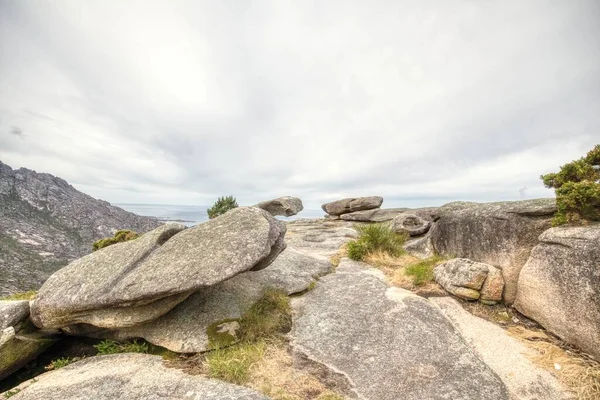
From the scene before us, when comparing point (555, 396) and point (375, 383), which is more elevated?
point (375, 383)

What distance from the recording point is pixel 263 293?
9.47 meters

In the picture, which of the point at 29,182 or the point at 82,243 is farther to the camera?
the point at 29,182

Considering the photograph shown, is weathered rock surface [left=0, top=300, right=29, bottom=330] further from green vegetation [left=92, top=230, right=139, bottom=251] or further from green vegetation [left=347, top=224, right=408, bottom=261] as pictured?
green vegetation [left=347, top=224, right=408, bottom=261]

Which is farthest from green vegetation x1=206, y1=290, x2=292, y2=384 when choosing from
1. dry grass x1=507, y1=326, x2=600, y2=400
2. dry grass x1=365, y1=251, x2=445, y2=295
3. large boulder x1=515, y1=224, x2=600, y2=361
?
large boulder x1=515, y1=224, x2=600, y2=361

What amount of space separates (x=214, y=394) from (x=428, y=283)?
878 cm

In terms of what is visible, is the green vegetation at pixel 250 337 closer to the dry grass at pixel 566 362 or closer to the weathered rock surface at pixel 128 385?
the weathered rock surface at pixel 128 385

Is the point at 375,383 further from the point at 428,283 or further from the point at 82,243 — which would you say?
the point at 82,243

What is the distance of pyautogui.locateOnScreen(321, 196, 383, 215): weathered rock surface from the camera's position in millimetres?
36375

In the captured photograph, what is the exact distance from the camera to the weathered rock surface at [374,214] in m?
33.0

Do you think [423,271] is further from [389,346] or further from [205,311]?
[205,311]

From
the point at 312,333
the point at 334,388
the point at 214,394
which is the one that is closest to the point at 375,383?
the point at 334,388

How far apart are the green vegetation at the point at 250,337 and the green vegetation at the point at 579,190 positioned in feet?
30.8

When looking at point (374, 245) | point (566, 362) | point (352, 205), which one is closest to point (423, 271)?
point (374, 245)

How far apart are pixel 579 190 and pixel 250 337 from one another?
35.1 feet
